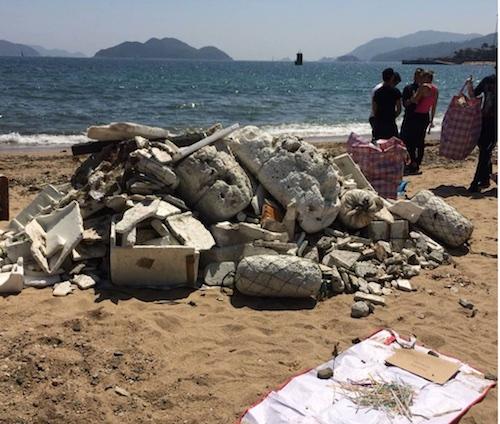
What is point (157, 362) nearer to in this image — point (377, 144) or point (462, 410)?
point (462, 410)

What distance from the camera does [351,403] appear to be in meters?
3.60

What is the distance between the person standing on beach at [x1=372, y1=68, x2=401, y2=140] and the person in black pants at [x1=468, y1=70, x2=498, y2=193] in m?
1.28

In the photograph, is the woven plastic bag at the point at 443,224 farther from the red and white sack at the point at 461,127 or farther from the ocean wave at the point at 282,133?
the ocean wave at the point at 282,133

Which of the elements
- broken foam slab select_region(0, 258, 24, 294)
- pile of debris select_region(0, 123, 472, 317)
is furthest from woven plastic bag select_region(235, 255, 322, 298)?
broken foam slab select_region(0, 258, 24, 294)

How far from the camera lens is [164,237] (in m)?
5.30

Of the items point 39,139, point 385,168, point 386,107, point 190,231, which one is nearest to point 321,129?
point 39,139

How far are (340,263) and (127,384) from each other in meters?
2.60

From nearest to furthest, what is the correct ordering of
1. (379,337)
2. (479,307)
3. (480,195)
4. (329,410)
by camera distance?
(329,410)
(379,337)
(479,307)
(480,195)

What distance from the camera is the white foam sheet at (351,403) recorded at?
136 inches

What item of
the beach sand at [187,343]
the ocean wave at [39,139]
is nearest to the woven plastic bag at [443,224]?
the beach sand at [187,343]

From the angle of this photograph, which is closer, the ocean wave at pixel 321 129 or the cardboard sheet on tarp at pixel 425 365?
the cardboard sheet on tarp at pixel 425 365

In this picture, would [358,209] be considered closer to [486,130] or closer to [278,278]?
[278,278]

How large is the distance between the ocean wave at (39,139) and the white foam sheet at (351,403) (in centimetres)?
1241

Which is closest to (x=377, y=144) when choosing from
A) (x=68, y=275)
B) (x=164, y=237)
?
(x=164, y=237)
